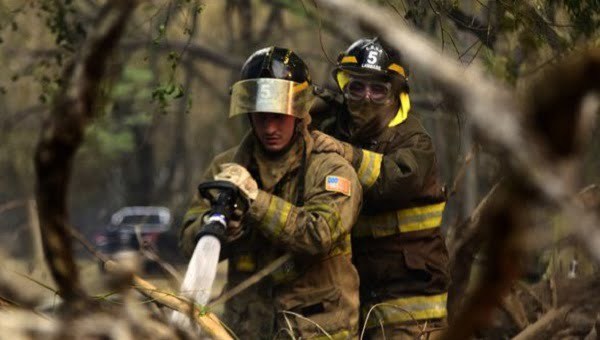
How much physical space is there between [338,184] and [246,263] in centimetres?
54

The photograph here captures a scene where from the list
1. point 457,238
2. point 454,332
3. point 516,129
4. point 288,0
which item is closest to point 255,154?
point 457,238

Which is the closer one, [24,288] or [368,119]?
[24,288]

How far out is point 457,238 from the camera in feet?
22.0

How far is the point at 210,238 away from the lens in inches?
185

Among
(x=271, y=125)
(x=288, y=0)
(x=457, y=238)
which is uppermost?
Answer: (x=288, y=0)

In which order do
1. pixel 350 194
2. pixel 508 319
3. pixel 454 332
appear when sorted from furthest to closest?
pixel 508 319 < pixel 350 194 < pixel 454 332

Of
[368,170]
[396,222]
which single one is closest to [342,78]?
[368,170]

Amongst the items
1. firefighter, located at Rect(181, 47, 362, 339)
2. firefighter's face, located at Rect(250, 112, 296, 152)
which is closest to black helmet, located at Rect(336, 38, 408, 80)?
firefighter, located at Rect(181, 47, 362, 339)

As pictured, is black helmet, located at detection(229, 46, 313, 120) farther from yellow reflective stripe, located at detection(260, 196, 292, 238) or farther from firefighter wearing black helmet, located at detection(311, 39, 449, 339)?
yellow reflective stripe, located at detection(260, 196, 292, 238)

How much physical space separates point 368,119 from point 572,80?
13.3 ft

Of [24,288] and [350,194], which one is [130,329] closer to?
[24,288]

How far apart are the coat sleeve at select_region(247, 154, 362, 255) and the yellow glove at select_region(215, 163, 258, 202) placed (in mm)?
34

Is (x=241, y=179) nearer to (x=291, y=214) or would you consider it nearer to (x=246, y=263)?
(x=291, y=214)

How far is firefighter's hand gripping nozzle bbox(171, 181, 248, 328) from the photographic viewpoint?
414 cm
